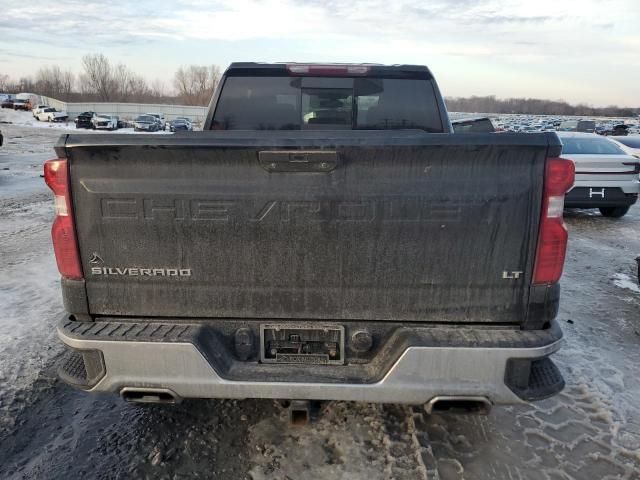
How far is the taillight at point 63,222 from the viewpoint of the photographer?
7.44 ft

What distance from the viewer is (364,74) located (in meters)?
3.90

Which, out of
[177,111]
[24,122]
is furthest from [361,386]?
[177,111]

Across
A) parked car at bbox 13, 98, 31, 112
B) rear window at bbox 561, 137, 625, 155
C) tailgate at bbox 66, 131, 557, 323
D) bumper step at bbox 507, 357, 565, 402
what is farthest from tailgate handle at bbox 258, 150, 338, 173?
parked car at bbox 13, 98, 31, 112

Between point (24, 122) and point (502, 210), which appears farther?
point (24, 122)

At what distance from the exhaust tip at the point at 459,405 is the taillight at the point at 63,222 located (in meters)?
1.85

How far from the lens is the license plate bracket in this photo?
7.95ft

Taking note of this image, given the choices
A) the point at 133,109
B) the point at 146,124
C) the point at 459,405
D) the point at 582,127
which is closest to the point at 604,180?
the point at 459,405

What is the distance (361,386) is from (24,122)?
70666 mm

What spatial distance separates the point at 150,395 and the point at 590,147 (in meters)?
10.9

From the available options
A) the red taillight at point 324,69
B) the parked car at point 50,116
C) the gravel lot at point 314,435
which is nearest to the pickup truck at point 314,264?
the gravel lot at point 314,435

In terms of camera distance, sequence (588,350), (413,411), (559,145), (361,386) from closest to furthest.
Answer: (559,145) < (361,386) < (413,411) < (588,350)

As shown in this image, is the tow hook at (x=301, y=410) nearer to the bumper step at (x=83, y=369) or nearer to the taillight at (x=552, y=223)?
the bumper step at (x=83, y=369)

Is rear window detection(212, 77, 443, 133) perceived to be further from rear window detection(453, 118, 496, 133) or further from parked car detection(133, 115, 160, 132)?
parked car detection(133, 115, 160, 132)

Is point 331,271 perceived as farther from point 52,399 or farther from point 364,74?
point 52,399
